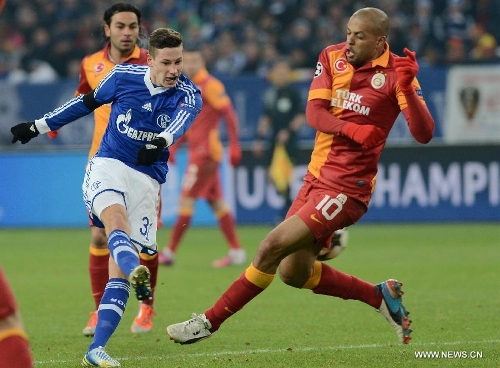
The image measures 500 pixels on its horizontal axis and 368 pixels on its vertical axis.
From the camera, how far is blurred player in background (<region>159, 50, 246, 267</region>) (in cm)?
1198

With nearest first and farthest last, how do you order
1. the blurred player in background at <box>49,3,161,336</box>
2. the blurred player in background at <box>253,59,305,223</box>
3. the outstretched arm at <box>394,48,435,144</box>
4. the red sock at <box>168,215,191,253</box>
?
the outstretched arm at <box>394,48,435,144</box> < the blurred player in background at <box>49,3,161,336</box> < the red sock at <box>168,215,191,253</box> < the blurred player in background at <box>253,59,305,223</box>

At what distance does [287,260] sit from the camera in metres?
6.75

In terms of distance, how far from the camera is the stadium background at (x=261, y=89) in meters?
16.5

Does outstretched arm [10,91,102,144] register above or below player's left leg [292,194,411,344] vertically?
above

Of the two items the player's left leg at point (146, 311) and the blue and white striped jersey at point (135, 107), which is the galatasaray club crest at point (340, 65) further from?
the player's left leg at point (146, 311)

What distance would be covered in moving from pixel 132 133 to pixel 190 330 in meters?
1.35

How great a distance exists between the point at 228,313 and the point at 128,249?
2.78ft

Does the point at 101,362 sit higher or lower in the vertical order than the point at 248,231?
higher

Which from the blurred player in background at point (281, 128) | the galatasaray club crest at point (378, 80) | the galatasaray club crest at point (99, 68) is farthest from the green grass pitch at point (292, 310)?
the blurred player in background at point (281, 128)

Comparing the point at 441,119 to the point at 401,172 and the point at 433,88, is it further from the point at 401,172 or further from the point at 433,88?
the point at 401,172

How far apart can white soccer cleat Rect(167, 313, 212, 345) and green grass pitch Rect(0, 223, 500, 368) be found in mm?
134

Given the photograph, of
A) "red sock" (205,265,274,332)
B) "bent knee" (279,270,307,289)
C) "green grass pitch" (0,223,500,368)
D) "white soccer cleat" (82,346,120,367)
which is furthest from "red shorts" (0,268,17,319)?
"bent knee" (279,270,307,289)

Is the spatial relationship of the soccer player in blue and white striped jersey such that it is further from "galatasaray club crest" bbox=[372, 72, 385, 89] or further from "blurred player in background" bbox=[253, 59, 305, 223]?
"blurred player in background" bbox=[253, 59, 305, 223]

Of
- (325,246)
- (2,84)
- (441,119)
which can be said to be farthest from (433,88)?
(325,246)
